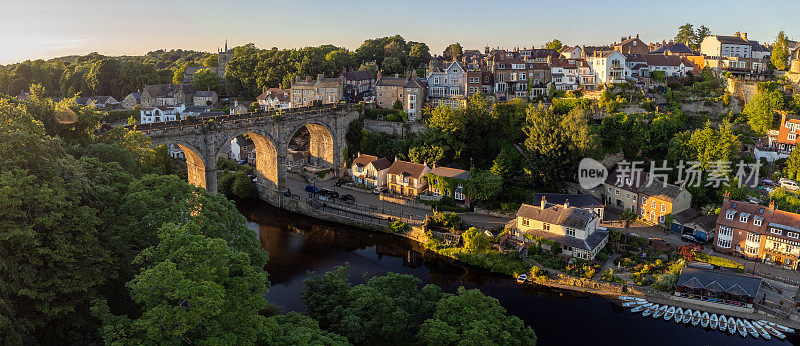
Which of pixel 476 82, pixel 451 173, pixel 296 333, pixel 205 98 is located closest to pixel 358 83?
pixel 476 82

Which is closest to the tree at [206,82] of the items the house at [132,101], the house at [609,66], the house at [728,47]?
the house at [132,101]

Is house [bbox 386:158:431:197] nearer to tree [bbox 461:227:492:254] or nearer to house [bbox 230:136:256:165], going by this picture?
tree [bbox 461:227:492:254]

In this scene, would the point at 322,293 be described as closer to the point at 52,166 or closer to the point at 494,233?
the point at 52,166

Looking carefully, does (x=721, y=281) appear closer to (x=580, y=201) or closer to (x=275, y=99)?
(x=580, y=201)

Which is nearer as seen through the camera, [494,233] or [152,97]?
[494,233]

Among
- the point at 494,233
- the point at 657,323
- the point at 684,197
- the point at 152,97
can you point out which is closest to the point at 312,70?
the point at 152,97

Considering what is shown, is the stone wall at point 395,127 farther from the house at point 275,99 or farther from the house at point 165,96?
the house at point 165,96

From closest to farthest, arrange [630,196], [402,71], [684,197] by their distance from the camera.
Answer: [684,197] < [630,196] < [402,71]
